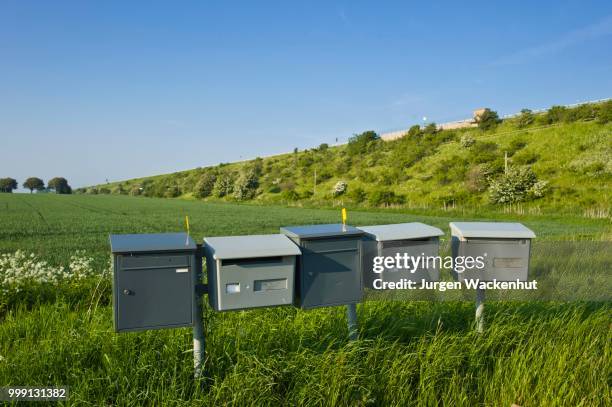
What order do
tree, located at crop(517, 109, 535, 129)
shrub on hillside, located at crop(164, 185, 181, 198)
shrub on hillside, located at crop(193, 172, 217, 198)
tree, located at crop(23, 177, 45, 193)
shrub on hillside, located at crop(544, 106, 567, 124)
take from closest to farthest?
1. shrub on hillside, located at crop(544, 106, 567, 124)
2. tree, located at crop(517, 109, 535, 129)
3. shrub on hillside, located at crop(193, 172, 217, 198)
4. shrub on hillside, located at crop(164, 185, 181, 198)
5. tree, located at crop(23, 177, 45, 193)

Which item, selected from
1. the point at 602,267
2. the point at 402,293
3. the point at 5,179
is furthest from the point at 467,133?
the point at 5,179

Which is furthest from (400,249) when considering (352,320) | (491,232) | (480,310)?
(480,310)

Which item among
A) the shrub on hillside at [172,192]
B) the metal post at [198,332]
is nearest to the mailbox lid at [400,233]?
the metal post at [198,332]

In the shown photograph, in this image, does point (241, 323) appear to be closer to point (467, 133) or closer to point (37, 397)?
point (37, 397)

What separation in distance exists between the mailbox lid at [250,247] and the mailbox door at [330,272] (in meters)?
0.24

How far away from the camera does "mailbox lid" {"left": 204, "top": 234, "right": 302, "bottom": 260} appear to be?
3471mm

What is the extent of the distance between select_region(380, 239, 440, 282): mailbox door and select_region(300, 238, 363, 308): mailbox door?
17.3 inches

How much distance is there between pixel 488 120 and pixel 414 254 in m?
66.0

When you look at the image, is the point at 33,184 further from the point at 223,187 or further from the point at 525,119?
the point at 525,119

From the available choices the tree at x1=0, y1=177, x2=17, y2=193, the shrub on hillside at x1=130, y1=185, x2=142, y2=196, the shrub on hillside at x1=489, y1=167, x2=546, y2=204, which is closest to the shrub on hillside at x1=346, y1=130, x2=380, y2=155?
the shrub on hillside at x1=489, y1=167, x2=546, y2=204

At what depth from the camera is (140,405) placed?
343cm

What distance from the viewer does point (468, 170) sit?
48.3 metres

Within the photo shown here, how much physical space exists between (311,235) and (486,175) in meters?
44.2

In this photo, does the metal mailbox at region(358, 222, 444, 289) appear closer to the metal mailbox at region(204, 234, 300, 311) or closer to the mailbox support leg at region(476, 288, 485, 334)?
the mailbox support leg at region(476, 288, 485, 334)
